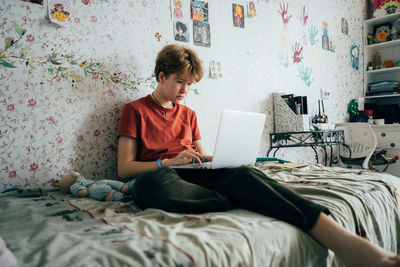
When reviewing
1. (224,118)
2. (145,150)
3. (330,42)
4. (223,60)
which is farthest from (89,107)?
(330,42)

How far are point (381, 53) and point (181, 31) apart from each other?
2933 millimetres

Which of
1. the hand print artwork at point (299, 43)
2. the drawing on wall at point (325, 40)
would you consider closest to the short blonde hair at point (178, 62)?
the hand print artwork at point (299, 43)

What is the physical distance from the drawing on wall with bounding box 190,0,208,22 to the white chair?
63.7 inches

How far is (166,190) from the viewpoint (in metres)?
0.87

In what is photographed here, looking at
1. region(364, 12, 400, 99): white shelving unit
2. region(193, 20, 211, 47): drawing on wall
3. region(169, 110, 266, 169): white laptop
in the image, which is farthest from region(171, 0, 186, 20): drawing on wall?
region(364, 12, 400, 99): white shelving unit

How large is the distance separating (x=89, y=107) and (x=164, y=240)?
40.5 inches

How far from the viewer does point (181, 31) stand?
72.5 inches

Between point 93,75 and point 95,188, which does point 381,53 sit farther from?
point 95,188

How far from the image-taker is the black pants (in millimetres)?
787

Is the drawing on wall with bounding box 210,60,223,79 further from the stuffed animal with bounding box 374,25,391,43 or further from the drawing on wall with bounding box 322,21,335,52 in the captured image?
the stuffed animal with bounding box 374,25,391,43

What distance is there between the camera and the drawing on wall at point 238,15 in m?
2.14

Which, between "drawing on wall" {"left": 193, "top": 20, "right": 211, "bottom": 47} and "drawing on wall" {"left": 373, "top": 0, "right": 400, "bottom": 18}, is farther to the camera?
"drawing on wall" {"left": 373, "top": 0, "right": 400, "bottom": 18}

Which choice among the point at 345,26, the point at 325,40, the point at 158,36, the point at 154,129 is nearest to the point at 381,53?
the point at 345,26

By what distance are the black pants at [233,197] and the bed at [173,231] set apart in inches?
1.1
